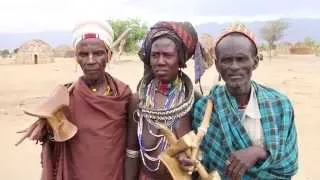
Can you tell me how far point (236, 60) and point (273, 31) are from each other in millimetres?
42049

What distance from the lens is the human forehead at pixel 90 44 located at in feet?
9.83

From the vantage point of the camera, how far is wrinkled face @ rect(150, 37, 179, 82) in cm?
280

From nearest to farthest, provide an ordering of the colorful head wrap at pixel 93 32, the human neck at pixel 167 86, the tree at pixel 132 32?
the human neck at pixel 167 86
the colorful head wrap at pixel 93 32
the tree at pixel 132 32

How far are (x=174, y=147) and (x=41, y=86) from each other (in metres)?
14.6

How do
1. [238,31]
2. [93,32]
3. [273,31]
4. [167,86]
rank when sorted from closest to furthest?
[238,31] → [167,86] → [93,32] → [273,31]

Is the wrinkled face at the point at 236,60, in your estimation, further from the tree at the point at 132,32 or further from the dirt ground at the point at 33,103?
the tree at the point at 132,32

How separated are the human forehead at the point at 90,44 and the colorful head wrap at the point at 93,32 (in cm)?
2

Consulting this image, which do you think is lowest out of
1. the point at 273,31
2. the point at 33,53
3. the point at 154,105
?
the point at 33,53

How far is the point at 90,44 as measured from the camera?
3002 millimetres

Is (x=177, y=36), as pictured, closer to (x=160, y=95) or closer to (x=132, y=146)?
(x=160, y=95)

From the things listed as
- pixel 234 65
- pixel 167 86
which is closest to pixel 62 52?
pixel 167 86

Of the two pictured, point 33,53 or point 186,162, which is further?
point 33,53

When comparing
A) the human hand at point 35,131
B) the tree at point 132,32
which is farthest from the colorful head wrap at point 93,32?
the tree at point 132,32

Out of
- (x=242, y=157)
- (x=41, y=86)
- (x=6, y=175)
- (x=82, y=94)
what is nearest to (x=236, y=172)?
(x=242, y=157)
